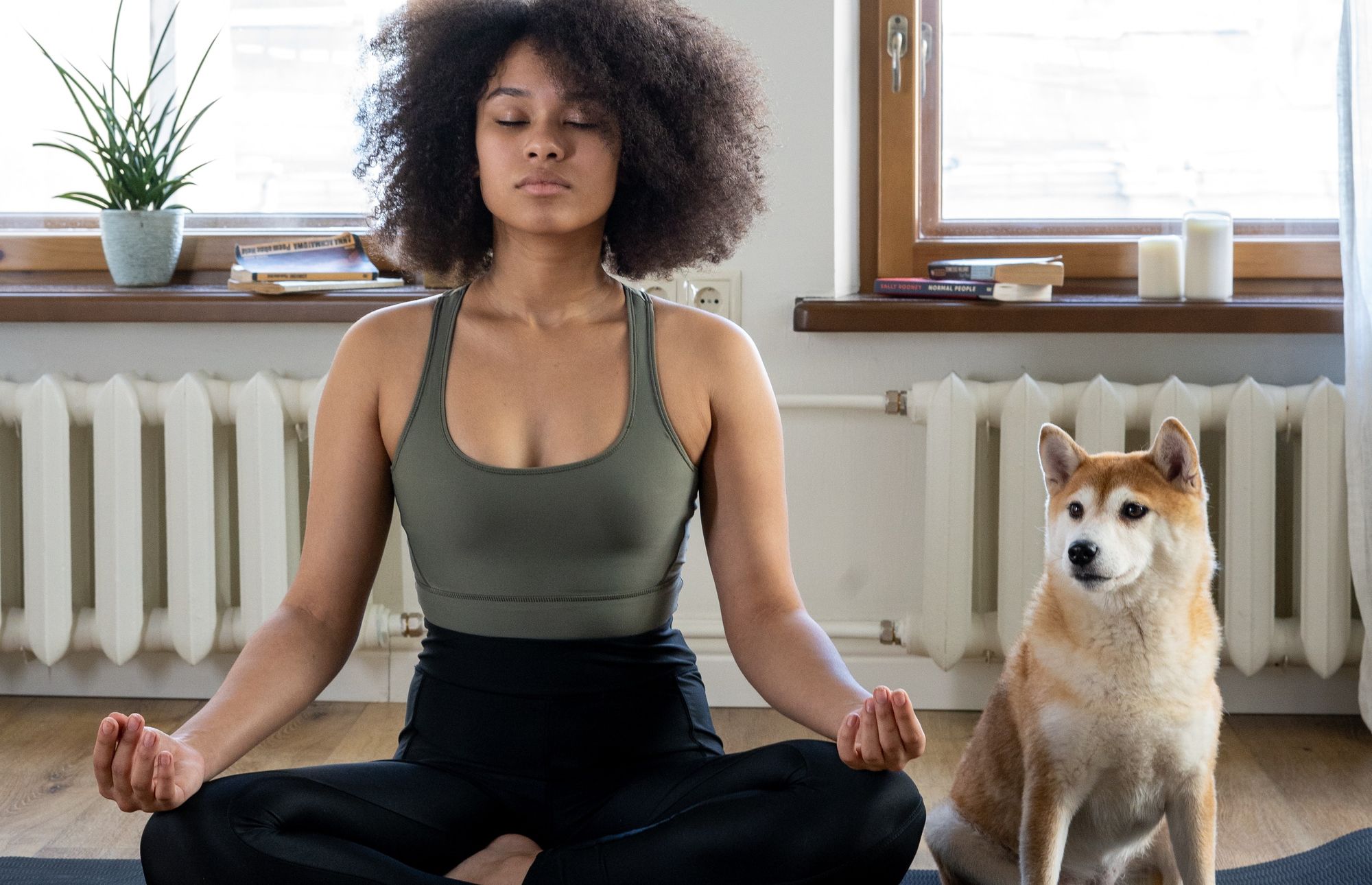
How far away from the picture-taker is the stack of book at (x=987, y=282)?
2.15 metres

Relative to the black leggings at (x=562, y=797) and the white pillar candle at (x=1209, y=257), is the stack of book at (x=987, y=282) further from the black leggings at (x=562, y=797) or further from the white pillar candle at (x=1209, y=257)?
the black leggings at (x=562, y=797)

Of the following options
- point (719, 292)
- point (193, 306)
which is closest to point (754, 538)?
point (719, 292)

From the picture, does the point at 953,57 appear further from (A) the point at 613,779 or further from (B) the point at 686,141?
(A) the point at 613,779

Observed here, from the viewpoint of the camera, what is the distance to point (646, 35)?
1339 millimetres

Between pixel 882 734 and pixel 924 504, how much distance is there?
1.31 m

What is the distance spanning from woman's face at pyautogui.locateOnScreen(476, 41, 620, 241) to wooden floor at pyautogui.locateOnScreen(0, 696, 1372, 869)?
1.04 metres

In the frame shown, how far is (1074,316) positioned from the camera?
2139 mm

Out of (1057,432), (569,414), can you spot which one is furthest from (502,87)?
(1057,432)

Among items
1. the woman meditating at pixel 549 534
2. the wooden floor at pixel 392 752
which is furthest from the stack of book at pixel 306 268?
the woman meditating at pixel 549 534

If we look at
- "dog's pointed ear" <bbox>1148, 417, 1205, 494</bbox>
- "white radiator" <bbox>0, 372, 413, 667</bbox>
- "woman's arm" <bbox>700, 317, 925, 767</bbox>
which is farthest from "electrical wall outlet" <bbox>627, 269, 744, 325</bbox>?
"dog's pointed ear" <bbox>1148, 417, 1205, 494</bbox>

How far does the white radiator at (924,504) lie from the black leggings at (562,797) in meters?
1.00

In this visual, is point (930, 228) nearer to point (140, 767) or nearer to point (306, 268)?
point (306, 268)

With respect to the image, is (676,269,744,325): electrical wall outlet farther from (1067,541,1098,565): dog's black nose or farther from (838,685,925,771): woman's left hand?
(838,685,925,771): woman's left hand

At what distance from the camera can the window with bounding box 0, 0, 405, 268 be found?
7.95ft
